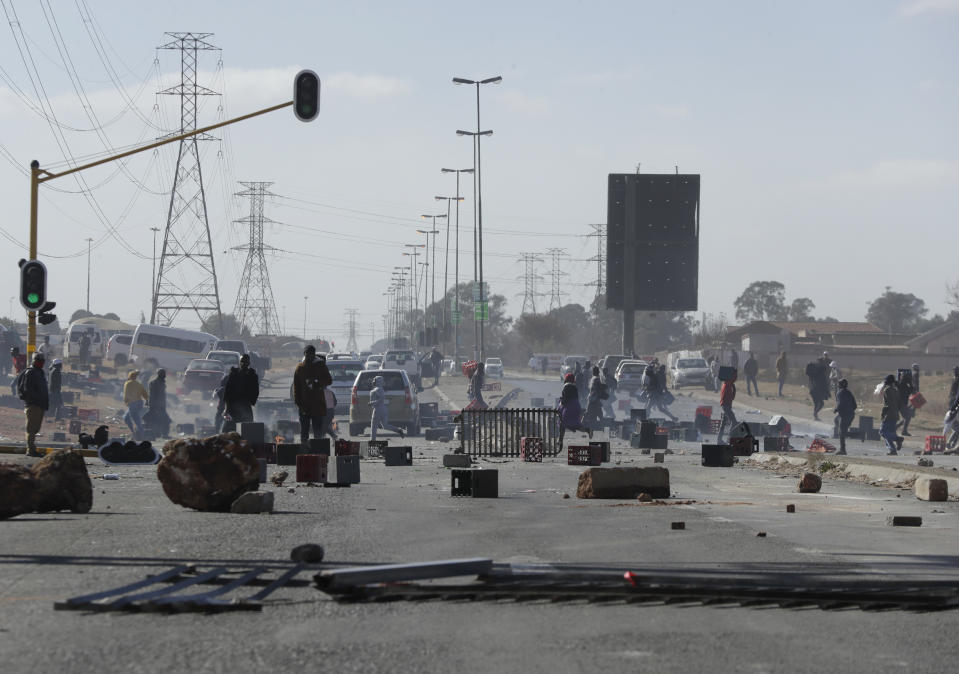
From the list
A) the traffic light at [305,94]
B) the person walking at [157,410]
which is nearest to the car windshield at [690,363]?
the person walking at [157,410]

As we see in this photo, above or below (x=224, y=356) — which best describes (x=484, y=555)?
below

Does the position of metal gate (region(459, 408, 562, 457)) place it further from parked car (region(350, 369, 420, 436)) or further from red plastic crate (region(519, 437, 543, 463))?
parked car (region(350, 369, 420, 436))

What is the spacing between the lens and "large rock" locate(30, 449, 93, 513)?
494 inches

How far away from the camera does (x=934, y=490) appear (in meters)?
15.7

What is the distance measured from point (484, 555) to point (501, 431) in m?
16.2

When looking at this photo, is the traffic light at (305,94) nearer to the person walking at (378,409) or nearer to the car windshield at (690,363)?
the person walking at (378,409)

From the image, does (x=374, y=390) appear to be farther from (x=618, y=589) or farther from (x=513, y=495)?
(x=618, y=589)

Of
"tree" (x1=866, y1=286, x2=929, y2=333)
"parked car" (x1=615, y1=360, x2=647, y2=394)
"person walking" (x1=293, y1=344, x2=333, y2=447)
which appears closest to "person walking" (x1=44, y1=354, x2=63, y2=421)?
"person walking" (x1=293, y1=344, x2=333, y2=447)

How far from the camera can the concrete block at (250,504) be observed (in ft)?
41.8

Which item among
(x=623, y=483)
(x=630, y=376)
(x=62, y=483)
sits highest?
(x=630, y=376)

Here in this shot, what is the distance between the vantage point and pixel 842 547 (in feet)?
33.9

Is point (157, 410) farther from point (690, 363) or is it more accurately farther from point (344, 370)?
point (690, 363)

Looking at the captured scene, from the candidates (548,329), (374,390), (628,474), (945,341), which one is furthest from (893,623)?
(548,329)

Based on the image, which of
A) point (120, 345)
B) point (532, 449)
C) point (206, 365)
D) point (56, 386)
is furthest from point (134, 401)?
point (120, 345)
